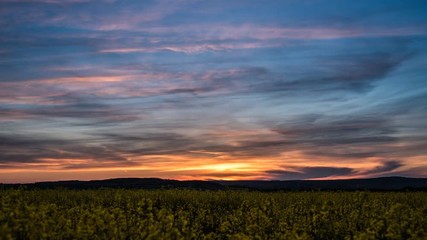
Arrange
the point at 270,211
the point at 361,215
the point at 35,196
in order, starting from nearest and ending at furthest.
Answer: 1. the point at 361,215
2. the point at 270,211
3. the point at 35,196

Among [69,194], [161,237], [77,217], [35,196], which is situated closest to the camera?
[161,237]

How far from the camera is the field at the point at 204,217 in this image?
1095 centimetres

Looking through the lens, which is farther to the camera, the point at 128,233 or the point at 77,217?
the point at 77,217

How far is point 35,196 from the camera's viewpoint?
83.0 feet

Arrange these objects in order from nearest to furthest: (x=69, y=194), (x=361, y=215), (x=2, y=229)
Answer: (x=2, y=229), (x=361, y=215), (x=69, y=194)

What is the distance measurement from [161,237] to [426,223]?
11.2 metres

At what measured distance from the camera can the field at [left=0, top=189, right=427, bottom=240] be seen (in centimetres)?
1095

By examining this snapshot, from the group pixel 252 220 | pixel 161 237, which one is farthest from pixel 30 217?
pixel 252 220

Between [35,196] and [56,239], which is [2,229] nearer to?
[56,239]

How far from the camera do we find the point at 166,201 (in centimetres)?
2767

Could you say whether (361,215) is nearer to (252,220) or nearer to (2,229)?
(252,220)

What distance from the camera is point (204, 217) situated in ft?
77.2

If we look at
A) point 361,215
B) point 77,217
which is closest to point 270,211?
point 361,215

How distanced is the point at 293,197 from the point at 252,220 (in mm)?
11335
